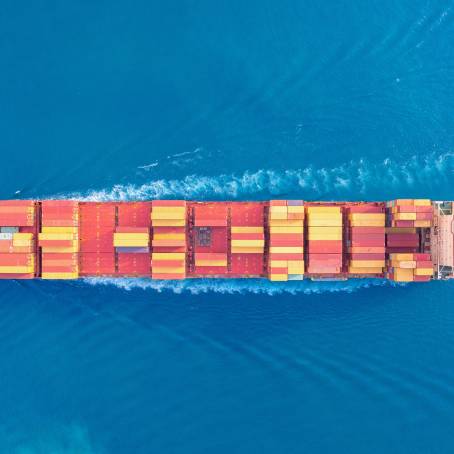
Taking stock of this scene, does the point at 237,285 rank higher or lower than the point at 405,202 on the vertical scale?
lower

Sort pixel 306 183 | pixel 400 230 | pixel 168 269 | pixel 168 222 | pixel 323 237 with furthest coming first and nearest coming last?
1. pixel 306 183
2. pixel 400 230
3. pixel 323 237
4. pixel 168 269
5. pixel 168 222

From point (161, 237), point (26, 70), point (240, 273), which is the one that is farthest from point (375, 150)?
point (26, 70)

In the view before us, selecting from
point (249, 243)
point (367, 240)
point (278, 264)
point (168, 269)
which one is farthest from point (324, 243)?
point (168, 269)

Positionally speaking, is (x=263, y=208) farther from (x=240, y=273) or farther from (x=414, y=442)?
(x=414, y=442)

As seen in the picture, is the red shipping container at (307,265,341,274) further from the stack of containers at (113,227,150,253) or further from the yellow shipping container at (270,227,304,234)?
the stack of containers at (113,227,150,253)

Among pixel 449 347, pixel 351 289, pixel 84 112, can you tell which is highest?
pixel 84 112

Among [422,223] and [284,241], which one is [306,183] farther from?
[422,223]

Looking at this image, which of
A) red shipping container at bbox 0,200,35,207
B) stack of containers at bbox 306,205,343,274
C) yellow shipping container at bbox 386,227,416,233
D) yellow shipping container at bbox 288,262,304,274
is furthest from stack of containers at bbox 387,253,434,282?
red shipping container at bbox 0,200,35,207
